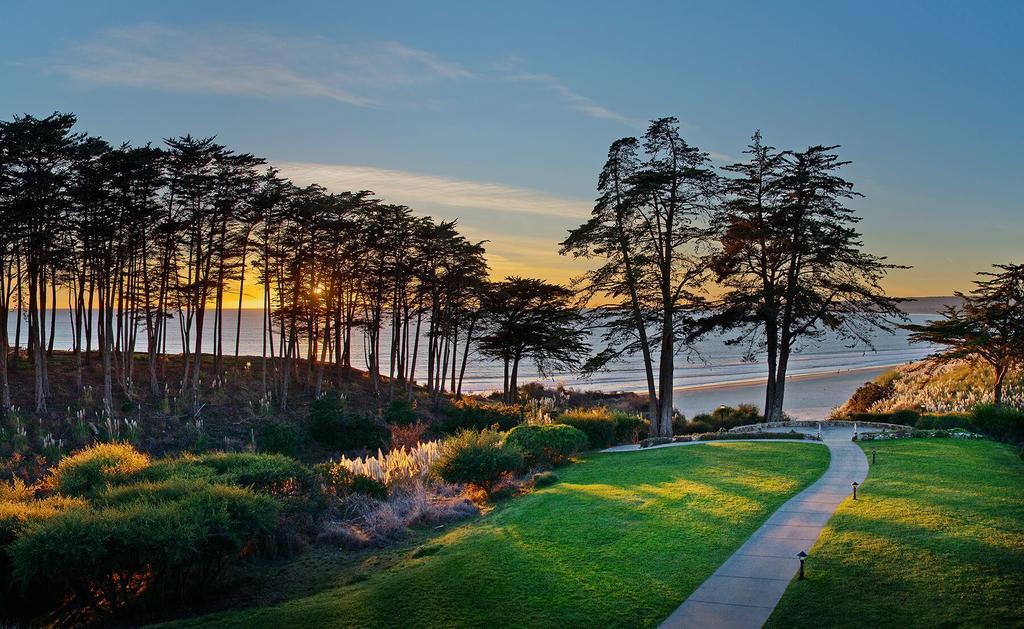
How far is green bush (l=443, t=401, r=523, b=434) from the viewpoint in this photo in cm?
3397

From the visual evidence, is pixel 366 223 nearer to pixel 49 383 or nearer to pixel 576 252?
pixel 576 252

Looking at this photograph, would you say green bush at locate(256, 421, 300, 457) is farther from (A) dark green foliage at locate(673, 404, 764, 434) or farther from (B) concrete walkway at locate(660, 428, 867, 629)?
(B) concrete walkway at locate(660, 428, 867, 629)

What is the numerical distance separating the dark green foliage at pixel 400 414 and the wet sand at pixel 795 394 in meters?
18.5

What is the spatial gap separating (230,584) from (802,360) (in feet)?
335

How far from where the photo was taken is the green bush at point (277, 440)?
28.1 m

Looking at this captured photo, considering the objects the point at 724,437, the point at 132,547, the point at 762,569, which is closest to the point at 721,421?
the point at 724,437

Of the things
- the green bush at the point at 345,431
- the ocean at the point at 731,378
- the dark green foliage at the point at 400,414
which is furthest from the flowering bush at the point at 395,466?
the dark green foliage at the point at 400,414

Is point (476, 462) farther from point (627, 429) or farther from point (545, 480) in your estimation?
point (627, 429)

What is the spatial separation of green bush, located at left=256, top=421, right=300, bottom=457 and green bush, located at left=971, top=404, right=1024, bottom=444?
24.5 m

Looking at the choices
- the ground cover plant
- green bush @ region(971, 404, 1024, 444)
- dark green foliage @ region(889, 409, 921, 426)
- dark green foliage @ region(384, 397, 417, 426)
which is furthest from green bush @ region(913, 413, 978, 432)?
the ground cover plant

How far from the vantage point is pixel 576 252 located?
97.6 feet

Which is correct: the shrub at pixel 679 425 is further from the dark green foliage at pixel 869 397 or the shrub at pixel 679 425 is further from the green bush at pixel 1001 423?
the green bush at pixel 1001 423

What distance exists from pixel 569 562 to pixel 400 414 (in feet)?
84.2

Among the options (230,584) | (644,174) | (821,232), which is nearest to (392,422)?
(644,174)
